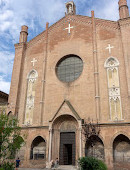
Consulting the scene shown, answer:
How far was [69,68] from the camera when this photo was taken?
63.2 feet

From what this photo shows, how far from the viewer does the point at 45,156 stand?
16.5m

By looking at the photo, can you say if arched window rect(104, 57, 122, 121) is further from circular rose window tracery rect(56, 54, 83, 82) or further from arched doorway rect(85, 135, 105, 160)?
circular rose window tracery rect(56, 54, 83, 82)

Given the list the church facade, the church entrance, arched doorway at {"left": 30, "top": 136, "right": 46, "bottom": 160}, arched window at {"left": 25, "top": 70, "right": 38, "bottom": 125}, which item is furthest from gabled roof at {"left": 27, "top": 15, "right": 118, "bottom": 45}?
arched doorway at {"left": 30, "top": 136, "right": 46, "bottom": 160}

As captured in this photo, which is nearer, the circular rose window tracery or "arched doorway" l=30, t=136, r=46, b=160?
"arched doorway" l=30, t=136, r=46, b=160

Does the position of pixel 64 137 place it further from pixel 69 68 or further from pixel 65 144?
pixel 69 68

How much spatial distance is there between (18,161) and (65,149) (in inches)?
165

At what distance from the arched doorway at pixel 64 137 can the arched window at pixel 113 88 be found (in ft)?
11.4

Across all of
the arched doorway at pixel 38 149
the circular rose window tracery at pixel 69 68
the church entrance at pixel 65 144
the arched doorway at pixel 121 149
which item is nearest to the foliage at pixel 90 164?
the arched doorway at pixel 121 149

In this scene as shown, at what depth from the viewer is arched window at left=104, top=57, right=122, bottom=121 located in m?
15.3

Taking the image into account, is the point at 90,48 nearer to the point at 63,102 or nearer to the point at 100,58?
the point at 100,58

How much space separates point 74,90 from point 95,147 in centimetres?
546

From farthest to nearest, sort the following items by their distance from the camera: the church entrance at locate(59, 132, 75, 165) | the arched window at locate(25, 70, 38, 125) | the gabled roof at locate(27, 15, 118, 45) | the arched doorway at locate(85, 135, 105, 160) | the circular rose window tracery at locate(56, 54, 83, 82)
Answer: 1. the arched window at locate(25, 70, 38, 125)
2. the circular rose window tracery at locate(56, 54, 83, 82)
3. the gabled roof at locate(27, 15, 118, 45)
4. the church entrance at locate(59, 132, 75, 165)
5. the arched doorway at locate(85, 135, 105, 160)

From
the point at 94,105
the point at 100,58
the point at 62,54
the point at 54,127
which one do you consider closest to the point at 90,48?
the point at 100,58

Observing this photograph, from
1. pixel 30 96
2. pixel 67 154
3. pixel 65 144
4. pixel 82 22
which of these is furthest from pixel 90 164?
pixel 82 22
